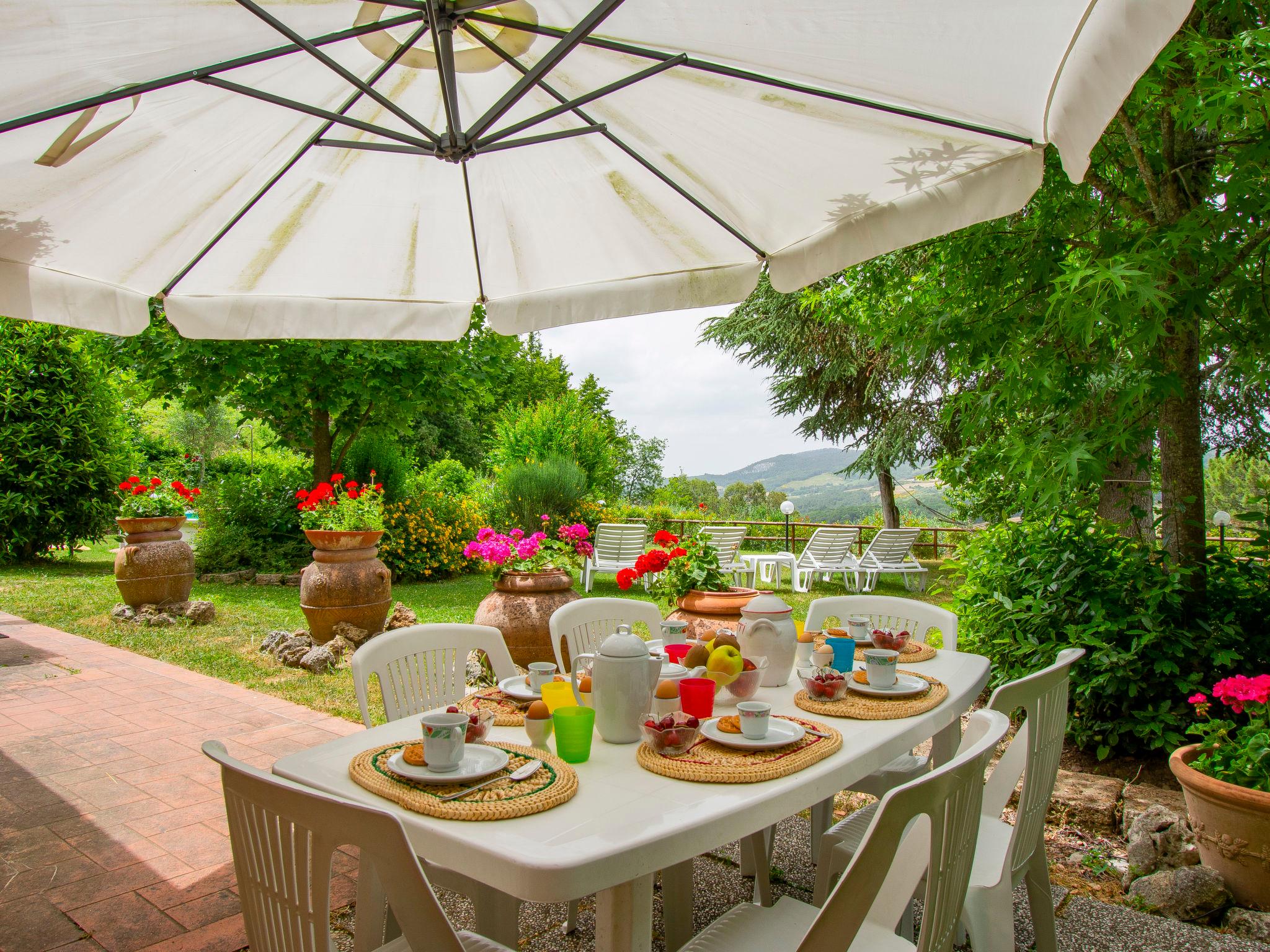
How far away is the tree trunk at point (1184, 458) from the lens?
11.7ft

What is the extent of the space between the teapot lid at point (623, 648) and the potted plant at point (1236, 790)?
204 centimetres

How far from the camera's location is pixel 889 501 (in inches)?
607

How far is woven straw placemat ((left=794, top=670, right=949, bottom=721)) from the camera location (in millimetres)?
1983

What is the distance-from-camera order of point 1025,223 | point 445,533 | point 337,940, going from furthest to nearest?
point 445,533
point 1025,223
point 337,940

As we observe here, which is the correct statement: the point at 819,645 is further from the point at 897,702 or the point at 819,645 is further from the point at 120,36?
the point at 120,36

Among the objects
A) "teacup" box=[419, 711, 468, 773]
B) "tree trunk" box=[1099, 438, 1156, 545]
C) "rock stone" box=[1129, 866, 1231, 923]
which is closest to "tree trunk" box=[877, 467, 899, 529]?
"tree trunk" box=[1099, 438, 1156, 545]

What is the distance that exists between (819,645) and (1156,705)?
2.06 m

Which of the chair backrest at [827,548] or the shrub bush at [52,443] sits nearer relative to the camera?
the chair backrest at [827,548]

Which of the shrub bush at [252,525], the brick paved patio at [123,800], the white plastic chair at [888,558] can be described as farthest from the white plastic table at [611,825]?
the shrub bush at [252,525]

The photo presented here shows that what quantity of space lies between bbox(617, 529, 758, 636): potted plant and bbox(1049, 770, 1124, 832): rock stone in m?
1.46

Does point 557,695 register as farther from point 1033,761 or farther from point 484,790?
point 1033,761

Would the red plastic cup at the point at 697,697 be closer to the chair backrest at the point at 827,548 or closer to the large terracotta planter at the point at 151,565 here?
the large terracotta planter at the point at 151,565

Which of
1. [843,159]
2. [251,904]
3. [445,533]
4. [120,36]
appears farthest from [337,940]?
[445,533]

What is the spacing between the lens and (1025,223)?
150 inches
